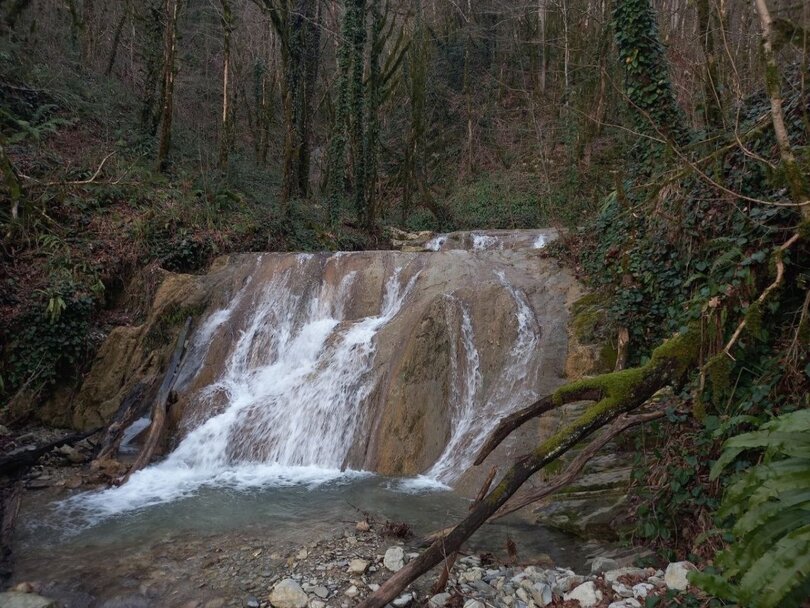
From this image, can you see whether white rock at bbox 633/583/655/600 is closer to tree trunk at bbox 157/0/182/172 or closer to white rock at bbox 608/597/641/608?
white rock at bbox 608/597/641/608

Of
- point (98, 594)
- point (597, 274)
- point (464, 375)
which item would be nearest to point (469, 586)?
point (98, 594)

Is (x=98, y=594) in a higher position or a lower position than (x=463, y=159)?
lower

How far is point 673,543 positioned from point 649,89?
19.8 ft

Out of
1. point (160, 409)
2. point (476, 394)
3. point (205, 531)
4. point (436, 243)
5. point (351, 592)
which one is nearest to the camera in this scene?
point (351, 592)

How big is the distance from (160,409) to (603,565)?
688cm

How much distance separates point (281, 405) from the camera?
8.28m

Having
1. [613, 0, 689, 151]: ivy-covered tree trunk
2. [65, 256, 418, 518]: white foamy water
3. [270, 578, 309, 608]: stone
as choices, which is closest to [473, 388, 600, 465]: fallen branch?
[270, 578, 309, 608]: stone

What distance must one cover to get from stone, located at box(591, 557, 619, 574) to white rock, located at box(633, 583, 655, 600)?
1.48 ft

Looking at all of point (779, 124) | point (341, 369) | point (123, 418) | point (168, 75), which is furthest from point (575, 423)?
point (168, 75)

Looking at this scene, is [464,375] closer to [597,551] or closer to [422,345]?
[422,345]

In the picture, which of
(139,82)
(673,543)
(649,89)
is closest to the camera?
(673,543)

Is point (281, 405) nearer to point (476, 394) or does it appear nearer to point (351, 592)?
point (476, 394)

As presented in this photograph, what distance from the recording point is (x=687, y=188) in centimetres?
543

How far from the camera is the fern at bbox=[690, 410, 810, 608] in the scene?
6.46 feet
